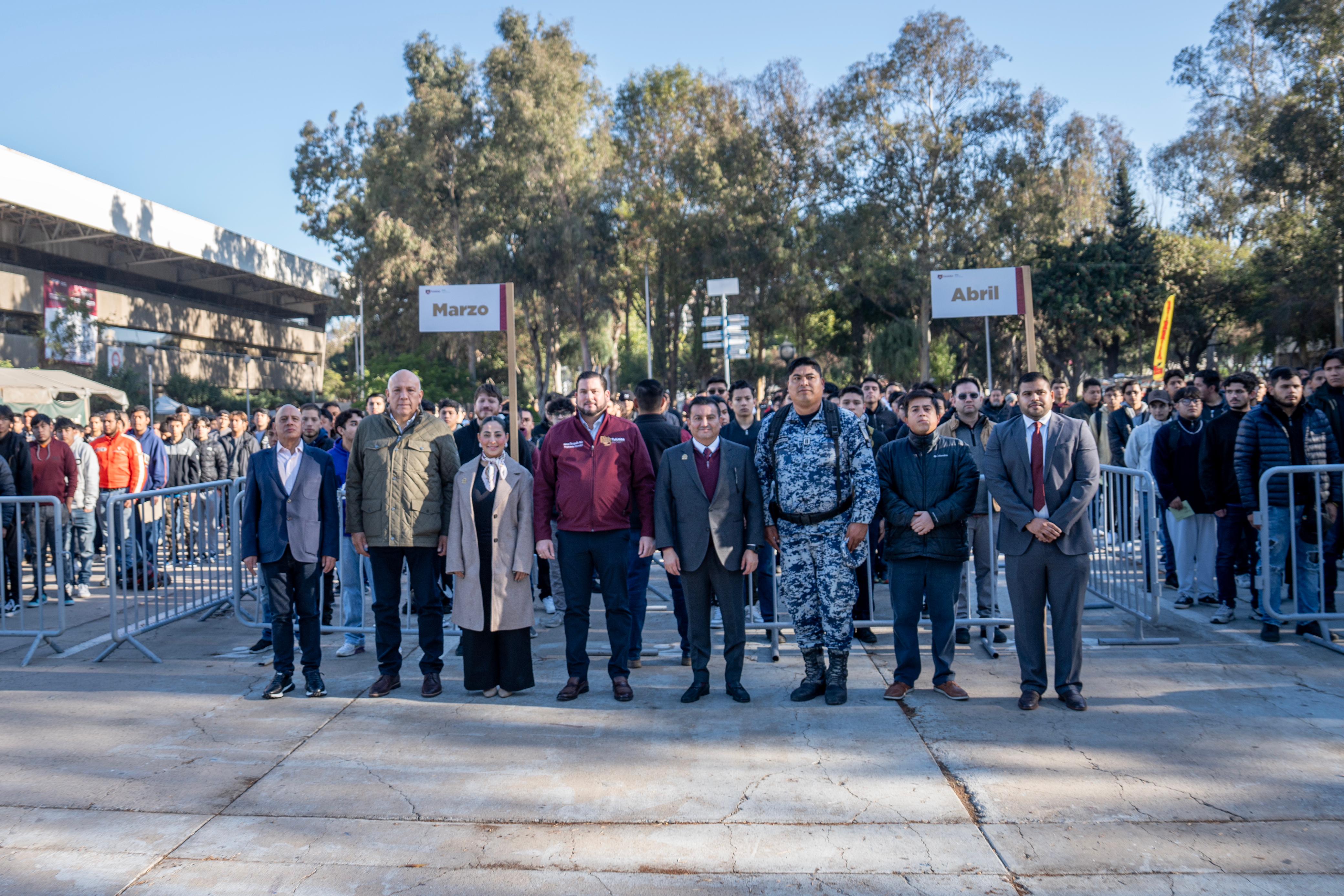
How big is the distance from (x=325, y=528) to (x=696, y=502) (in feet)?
8.44

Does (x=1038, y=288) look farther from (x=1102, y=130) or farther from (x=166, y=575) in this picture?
(x=166, y=575)

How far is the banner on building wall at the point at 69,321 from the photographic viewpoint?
35375 millimetres

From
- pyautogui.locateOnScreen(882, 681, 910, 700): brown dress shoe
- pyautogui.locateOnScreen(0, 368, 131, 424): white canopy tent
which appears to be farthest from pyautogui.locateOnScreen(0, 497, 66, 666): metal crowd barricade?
pyautogui.locateOnScreen(0, 368, 131, 424): white canopy tent

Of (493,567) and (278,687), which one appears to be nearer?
(493,567)

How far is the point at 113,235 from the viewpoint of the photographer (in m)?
37.4

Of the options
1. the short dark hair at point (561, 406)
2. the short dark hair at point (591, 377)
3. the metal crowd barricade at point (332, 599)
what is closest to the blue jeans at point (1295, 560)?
the short dark hair at point (591, 377)

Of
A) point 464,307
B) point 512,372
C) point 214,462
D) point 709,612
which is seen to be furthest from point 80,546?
point 709,612

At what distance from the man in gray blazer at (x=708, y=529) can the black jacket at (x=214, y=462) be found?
8.49 m

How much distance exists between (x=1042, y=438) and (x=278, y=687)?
521 centimetres

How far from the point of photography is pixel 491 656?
20.5 ft

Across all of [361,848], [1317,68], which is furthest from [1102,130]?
[361,848]

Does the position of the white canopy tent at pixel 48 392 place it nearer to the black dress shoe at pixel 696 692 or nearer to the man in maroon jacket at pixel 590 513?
the man in maroon jacket at pixel 590 513

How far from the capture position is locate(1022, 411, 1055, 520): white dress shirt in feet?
19.0

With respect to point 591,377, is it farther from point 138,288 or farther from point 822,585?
point 138,288
